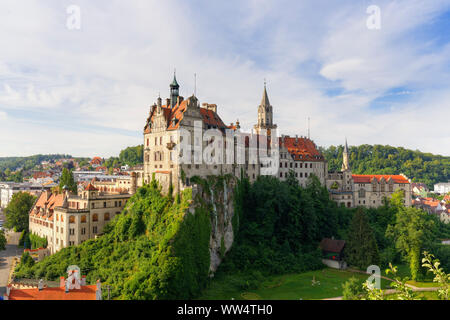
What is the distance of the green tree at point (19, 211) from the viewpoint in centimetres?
7706

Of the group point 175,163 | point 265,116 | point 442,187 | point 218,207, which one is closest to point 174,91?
point 175,163

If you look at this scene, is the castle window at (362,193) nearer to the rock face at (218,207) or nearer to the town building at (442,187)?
the rock face at (218,207)

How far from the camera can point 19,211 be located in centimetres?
7725

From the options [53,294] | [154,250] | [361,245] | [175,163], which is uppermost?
[175,163]

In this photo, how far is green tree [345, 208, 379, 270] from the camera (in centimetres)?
5734

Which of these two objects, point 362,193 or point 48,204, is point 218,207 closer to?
point 48,204

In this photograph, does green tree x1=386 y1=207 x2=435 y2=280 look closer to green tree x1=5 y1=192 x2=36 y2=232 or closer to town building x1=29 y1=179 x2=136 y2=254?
town building x1=29 y1=179 x2=136 y2=254

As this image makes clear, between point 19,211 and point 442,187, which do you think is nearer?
point 19,211

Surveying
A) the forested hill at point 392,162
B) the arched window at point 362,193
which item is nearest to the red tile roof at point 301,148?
the arched window at point 362,193

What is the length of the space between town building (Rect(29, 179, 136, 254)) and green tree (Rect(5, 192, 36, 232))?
59.4ft

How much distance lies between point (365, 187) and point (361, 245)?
29948 mm

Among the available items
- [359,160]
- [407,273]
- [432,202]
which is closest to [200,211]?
[407,273]

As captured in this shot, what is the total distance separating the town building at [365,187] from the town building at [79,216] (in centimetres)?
4974

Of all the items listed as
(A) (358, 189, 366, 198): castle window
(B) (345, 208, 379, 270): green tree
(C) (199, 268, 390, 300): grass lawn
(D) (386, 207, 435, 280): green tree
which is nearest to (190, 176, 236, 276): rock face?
(C) (199, 268, 390, 300): grass lawn
